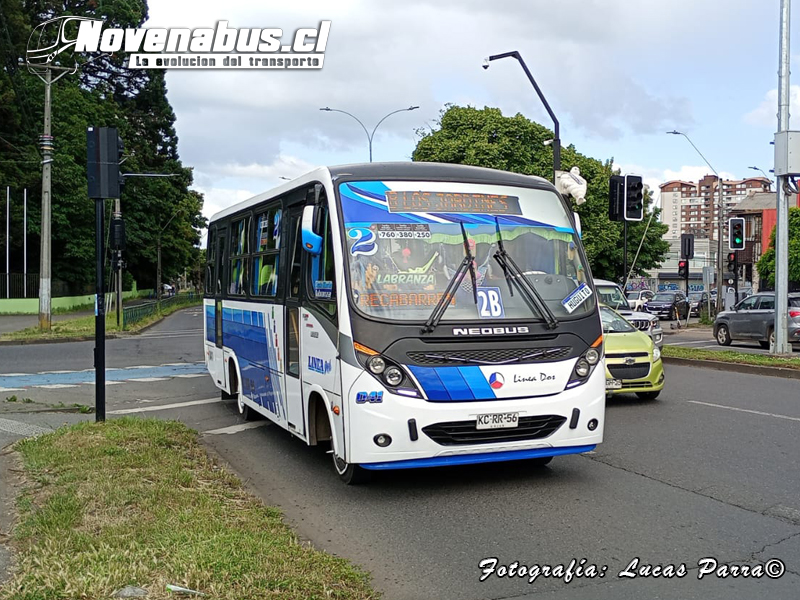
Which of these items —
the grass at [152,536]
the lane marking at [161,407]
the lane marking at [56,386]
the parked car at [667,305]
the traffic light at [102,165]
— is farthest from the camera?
the parked car at [667,305]

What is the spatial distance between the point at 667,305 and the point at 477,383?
1616 inches

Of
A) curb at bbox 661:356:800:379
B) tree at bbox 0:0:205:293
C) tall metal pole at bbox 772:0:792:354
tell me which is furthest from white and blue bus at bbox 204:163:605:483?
tree at bbox 0:0:205:293

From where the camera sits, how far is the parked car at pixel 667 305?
4538cm

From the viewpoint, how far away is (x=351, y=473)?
24.1ft

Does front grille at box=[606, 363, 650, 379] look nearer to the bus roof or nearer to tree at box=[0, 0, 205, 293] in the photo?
the bus roof

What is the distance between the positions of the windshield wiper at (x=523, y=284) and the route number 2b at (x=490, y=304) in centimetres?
14

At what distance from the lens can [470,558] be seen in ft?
18.1

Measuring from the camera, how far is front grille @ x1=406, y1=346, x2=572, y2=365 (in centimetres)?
673

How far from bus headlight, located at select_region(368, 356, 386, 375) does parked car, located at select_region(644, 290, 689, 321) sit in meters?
39.7

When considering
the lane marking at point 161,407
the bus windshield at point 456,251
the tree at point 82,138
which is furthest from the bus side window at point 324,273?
the tree at point 82,138

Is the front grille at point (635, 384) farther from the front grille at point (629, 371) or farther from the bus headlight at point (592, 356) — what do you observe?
the bus headlight at point (592, 356)

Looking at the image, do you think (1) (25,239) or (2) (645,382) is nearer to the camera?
(2) (645,382)

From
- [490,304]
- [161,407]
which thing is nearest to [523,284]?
[490,304]

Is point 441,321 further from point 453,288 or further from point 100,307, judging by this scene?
point 100,307
